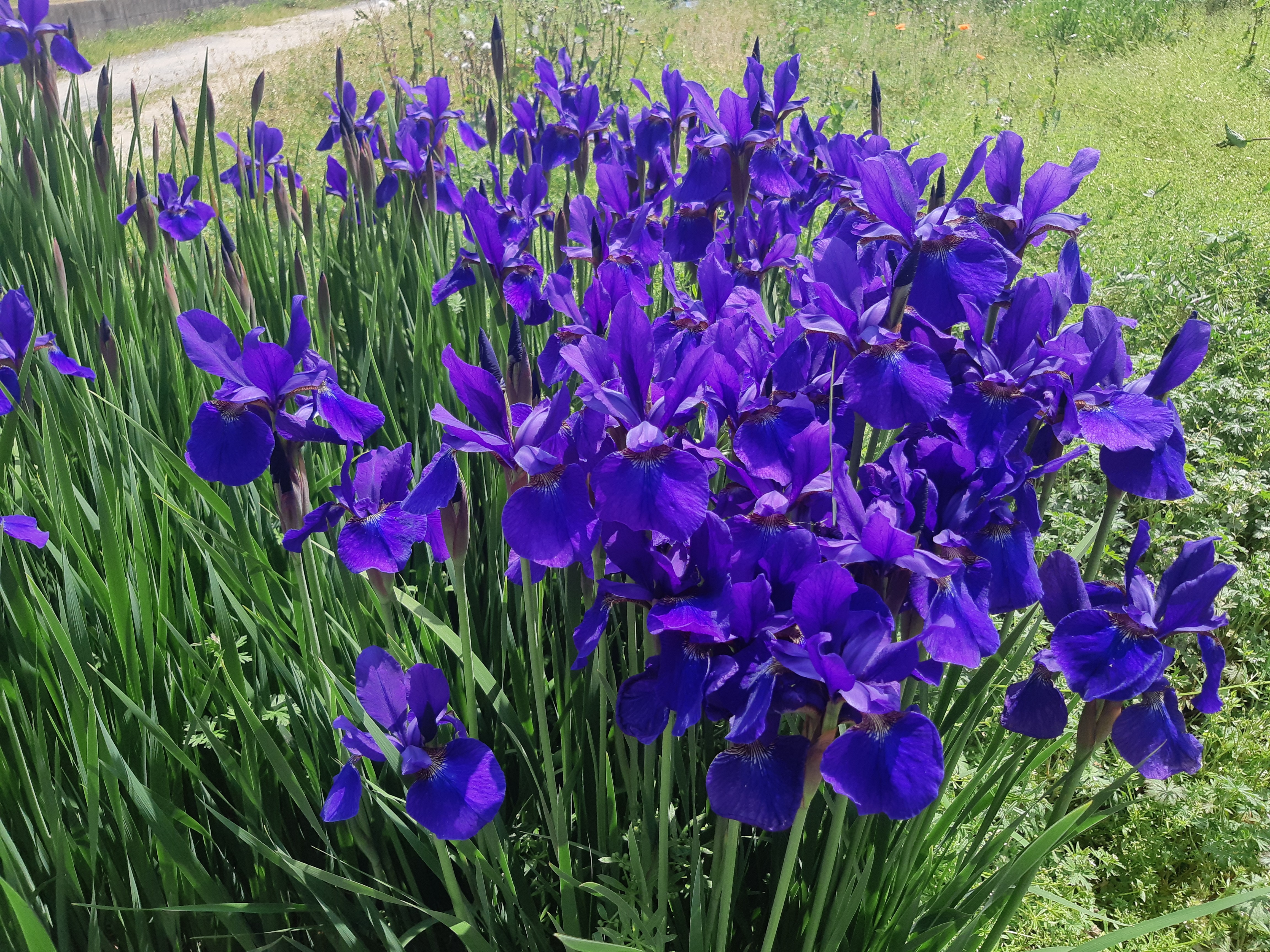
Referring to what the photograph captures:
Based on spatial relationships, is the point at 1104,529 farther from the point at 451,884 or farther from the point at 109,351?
the point at 109,351

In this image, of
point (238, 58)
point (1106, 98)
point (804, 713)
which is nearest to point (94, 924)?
point (804, 713)

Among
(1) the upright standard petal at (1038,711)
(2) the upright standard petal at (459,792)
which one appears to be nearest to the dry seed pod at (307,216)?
(2) the upright standard petal at (459,792)

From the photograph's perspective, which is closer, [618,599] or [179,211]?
[618,599]

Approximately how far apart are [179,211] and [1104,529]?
2656mm

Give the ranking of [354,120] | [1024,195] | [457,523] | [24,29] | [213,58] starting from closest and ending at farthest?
[457,523] → [1024,195] → [24,29] → [354,120] → [213,58]

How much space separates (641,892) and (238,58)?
15.9m

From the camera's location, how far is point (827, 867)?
3.64 feet

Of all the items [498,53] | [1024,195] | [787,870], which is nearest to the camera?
[787,870]

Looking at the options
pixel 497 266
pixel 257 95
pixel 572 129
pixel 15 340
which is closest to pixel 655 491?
pixel 497 266

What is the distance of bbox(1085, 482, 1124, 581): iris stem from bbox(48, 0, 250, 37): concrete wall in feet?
61.6

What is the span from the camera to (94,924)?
133 cm

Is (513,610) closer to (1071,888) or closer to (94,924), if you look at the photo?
(94,924)

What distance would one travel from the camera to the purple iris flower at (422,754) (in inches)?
40.6

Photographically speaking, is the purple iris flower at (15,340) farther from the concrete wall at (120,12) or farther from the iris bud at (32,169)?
the concrete wall at (120,12)
